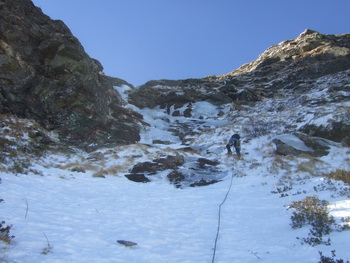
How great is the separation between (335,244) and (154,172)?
9.36 metres

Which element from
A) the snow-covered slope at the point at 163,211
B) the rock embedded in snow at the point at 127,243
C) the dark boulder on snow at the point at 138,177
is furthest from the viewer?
A: the dark boulder on snow at the point at 138,177

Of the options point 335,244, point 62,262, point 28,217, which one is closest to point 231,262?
point 335,244

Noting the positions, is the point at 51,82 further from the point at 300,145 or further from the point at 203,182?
the point at 300,145

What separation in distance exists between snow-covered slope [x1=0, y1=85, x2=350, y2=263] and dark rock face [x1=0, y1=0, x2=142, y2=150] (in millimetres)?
5411

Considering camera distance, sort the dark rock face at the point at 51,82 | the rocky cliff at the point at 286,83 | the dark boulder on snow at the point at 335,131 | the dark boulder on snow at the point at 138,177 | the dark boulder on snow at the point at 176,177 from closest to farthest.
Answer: the dark boulder on snow at the point at 176,177
the dark boulder on snow at the point at 138,177
the dark boulder on snow at the point at 335,131
the dark rock face at the point at 51,82
the rocky cliff at the point at 286,83

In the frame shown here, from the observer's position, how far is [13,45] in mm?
19312

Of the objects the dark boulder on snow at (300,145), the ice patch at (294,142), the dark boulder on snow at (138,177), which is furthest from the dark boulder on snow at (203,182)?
the ice patch at (294,142)

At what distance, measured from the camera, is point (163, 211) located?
7.14m

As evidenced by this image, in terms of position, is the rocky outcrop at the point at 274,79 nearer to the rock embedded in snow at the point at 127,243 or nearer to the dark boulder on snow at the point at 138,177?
the dark boulder on snow at the point at 138,177

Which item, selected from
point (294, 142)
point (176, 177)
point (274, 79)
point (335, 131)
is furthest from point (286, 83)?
point (176, 177)

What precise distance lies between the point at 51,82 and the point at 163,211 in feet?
54.9

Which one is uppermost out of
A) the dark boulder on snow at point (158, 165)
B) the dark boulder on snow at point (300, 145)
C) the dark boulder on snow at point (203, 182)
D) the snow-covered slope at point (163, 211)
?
the dark boulder on snow at point (300, 145)

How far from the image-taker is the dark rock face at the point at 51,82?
18.0 metres

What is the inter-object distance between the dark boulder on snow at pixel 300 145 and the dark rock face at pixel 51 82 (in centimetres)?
1085
